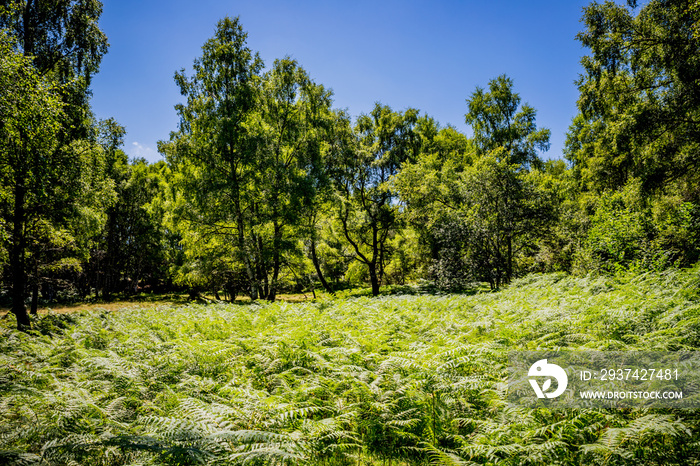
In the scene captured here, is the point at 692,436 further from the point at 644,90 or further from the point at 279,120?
the point at 279,120

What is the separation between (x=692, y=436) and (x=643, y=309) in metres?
3.37

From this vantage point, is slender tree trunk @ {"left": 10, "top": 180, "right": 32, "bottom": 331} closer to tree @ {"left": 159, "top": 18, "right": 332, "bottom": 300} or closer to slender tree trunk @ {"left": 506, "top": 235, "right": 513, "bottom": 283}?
tree @ {"left": 159, "top": 18, "right": 332, "bottom": 300}

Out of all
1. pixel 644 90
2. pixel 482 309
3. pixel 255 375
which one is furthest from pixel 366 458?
pixel 644 90

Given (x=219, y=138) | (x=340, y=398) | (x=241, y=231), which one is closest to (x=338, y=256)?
(x=241, y=231)

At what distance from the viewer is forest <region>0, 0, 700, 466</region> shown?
3.20 meters

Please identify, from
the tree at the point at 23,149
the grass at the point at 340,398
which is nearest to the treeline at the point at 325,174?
the tree at the point at 23,149

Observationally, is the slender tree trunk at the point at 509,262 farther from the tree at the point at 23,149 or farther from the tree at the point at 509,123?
the tree at the point at 23,149

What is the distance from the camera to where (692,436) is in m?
2.66

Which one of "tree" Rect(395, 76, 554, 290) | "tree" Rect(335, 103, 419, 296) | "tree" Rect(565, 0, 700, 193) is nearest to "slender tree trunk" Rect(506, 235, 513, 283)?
"tree" Rect(395, 76, 554, 290)

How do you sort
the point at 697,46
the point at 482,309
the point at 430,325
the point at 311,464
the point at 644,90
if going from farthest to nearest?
the point at 644,90 → the point at 697,46 → the point at 482,309 → the point at 430,325 → the point at 311,464

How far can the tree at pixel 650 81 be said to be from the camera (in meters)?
10.5

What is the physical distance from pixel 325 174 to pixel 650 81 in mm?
15335

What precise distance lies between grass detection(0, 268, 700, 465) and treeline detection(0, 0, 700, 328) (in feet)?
20.4

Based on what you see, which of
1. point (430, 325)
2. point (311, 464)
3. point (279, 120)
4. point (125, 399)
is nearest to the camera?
point (311, 464)
